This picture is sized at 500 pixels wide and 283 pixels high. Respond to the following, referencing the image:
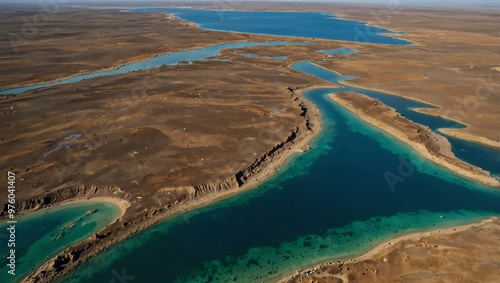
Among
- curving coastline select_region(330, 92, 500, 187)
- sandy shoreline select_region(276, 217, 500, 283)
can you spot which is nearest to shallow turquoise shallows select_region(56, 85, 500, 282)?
sandy shoreline select_region(276, 217, 500, 283)

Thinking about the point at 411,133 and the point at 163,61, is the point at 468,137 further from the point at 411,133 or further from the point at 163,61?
the point at 163,61

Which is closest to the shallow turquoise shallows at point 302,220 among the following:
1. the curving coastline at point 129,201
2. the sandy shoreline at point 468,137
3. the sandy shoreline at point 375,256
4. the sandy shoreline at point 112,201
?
the sandy shoreline at point 375,256

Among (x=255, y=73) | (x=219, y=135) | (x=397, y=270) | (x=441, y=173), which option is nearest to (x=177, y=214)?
(x=219, y=135)

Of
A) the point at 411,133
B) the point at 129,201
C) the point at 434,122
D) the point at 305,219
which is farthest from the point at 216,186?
the point at 434,122

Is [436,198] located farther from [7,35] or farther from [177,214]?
[7,35]

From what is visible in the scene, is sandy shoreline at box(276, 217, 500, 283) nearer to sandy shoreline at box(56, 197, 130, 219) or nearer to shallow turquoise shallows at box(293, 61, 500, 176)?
shallow turquoise shallows at box(293, 61, 500, 176)

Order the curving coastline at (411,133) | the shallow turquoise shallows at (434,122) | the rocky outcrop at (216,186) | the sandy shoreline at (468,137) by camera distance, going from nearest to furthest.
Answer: the rocky outcrop at (216,186)
the curving coastline at (411,133)
the shallow turquoise shallows at (434,122)
the sandy shoreline at (468,137)

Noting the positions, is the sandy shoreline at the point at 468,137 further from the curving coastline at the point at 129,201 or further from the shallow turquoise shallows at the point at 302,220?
the curving coastline at the point at 129,201
